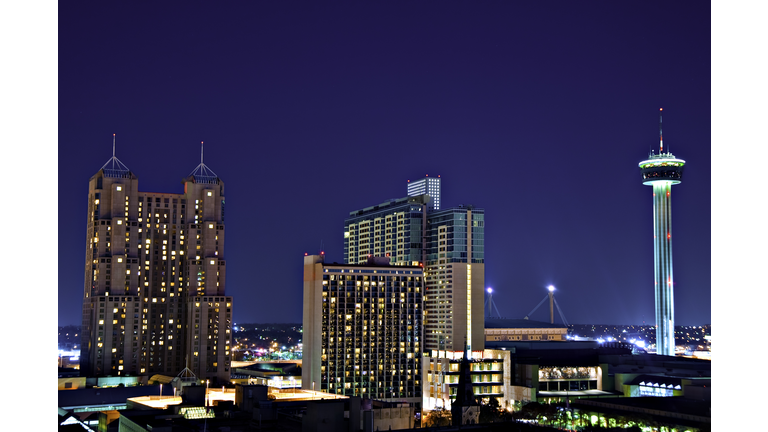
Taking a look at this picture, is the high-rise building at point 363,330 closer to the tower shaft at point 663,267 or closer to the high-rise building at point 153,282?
the high-rise building at point 153,282

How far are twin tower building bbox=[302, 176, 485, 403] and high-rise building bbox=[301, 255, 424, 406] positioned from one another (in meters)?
0.09

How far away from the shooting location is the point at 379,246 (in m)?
88.7

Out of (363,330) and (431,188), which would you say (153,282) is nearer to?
(363,330)

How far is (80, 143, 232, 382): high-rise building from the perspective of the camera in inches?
2972

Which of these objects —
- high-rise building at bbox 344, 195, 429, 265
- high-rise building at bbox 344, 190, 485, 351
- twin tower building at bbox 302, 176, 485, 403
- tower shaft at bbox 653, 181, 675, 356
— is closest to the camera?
twin tower building at bbox 302, 176, 485, 403

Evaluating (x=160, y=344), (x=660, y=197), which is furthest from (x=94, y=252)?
(x=660, y=197)

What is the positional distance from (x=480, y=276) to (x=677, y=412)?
37930 millimetres

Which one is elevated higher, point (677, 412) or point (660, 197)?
point (660, 197)

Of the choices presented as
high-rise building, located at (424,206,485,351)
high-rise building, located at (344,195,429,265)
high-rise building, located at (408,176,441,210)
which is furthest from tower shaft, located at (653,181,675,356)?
high-rise building, located at (344,195,429,265)

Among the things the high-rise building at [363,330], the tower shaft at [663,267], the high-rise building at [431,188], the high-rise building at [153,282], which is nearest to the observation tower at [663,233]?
the tower shaft at [663,267]

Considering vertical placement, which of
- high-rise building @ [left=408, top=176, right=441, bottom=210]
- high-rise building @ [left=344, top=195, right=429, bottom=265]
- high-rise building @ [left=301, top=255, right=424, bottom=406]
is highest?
high-rise building @ [left=408, top=176, right=441, bottom=210]

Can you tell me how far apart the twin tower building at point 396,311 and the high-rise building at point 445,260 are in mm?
96

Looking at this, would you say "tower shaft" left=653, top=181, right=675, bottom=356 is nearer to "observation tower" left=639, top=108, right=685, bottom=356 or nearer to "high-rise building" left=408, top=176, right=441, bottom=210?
"observation tower" left=639, top=108, right=685, bottom=356
